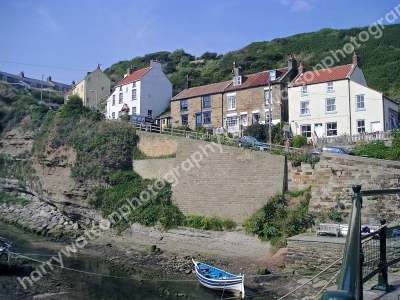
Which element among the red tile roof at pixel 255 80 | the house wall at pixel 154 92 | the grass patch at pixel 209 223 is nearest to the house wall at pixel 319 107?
the red tile roof at pixel 255 80

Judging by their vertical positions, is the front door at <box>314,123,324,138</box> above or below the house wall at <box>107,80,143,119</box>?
below

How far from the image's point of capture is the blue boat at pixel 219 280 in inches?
669

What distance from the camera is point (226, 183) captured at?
2572 cm

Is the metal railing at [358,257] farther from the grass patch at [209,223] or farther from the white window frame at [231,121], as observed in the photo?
the white window frame at [231,121]

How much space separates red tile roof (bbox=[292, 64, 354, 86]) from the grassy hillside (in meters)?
13.6

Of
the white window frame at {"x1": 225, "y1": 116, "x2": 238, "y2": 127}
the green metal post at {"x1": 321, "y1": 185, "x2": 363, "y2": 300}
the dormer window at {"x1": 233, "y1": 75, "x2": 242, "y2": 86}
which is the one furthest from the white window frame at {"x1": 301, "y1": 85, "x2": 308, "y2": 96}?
the green metal post at {"x1": 321, "y1": 185, "x2": 363, "y2": 300}

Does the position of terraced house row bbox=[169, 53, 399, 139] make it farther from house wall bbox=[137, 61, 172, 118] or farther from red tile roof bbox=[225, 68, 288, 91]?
house wall bbox=[137, 61, 172, 118]

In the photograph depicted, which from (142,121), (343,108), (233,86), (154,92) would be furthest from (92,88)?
(343,108)

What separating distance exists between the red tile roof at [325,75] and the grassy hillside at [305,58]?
1365 centimetres

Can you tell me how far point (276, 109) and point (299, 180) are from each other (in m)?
13.5

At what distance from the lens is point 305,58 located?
64312 millimetres

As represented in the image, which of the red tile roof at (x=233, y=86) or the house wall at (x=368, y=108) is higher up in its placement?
the red tile roof at (x=233, y=86)

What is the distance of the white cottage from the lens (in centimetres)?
4553

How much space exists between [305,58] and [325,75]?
107 feet
